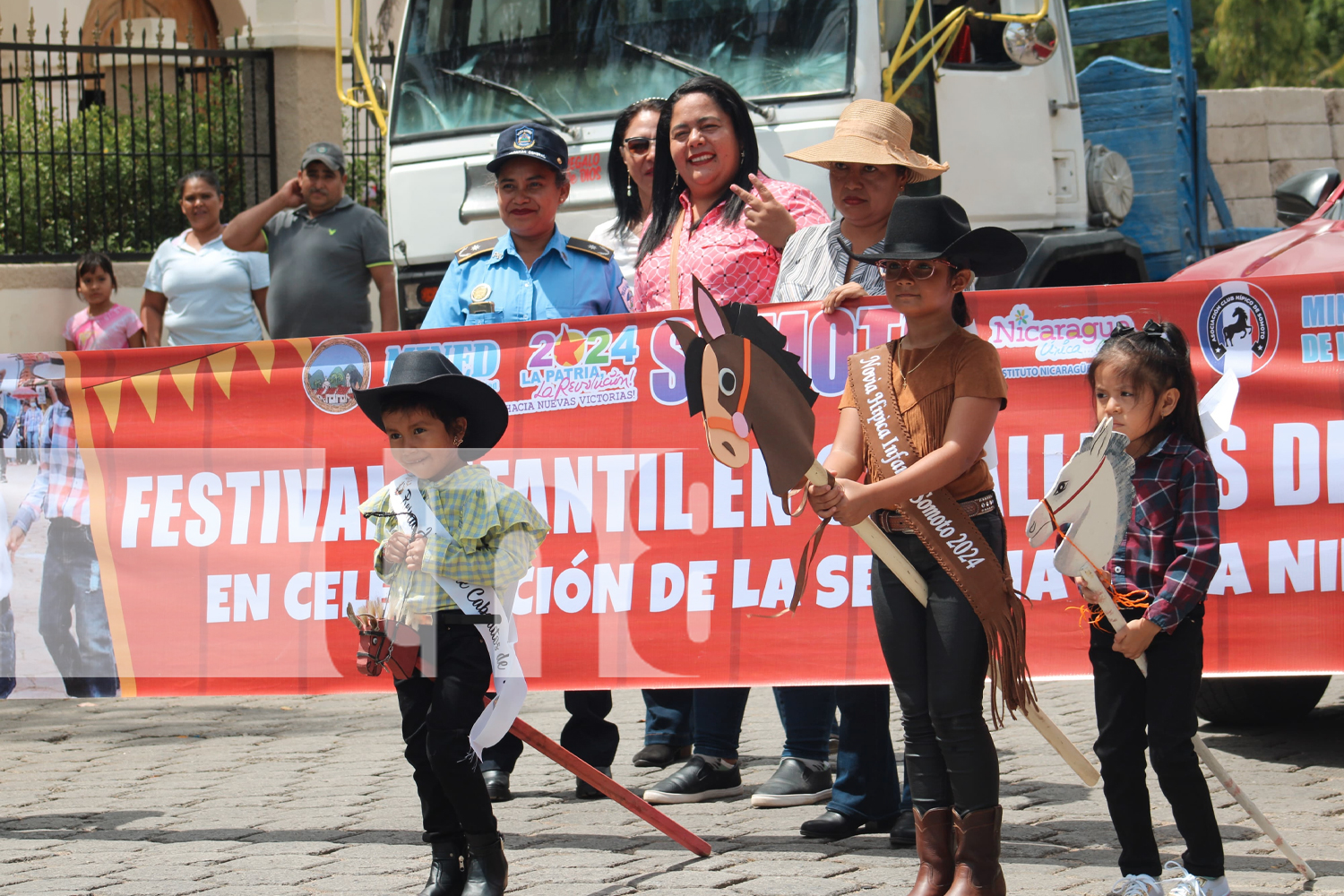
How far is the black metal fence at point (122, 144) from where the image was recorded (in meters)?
12.2

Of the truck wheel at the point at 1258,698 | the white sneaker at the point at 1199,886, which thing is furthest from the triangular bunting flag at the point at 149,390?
the truck wheel at the point at 1258,698

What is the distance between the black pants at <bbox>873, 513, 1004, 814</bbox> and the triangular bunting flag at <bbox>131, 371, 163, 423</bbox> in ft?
8.63

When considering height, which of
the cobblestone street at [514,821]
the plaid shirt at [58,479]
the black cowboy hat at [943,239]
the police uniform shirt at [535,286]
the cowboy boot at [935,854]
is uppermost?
the police uniform shirt at [535,286]

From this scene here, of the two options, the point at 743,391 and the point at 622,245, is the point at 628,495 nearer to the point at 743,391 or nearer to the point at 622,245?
the point at 622,245

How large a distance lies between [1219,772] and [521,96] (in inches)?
189

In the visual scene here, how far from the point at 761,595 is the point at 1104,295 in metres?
1.41

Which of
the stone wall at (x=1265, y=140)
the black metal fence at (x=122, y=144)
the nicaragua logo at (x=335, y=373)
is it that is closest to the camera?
the nicaragua logo at (x=335, y=373)

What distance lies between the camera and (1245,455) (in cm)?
495

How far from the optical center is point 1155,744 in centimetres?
377

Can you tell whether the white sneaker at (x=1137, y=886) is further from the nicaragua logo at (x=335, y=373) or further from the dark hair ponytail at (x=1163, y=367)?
the nicaragua logo at (x=335, y=373)

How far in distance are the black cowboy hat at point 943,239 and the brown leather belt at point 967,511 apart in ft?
1.77

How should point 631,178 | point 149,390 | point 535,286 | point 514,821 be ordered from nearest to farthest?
point 514,821 < point 149,390 < point 535,286 < point 631,178

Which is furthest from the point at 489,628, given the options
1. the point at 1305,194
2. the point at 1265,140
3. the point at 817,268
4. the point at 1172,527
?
the point at 1265,140

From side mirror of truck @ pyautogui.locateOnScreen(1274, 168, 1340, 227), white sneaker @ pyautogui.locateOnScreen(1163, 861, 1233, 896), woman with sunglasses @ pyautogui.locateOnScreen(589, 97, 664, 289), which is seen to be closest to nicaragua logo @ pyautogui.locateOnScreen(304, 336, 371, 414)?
woman with sunglasses @ pyautogui.locateOnScreen(589, 97, 664, 289)
